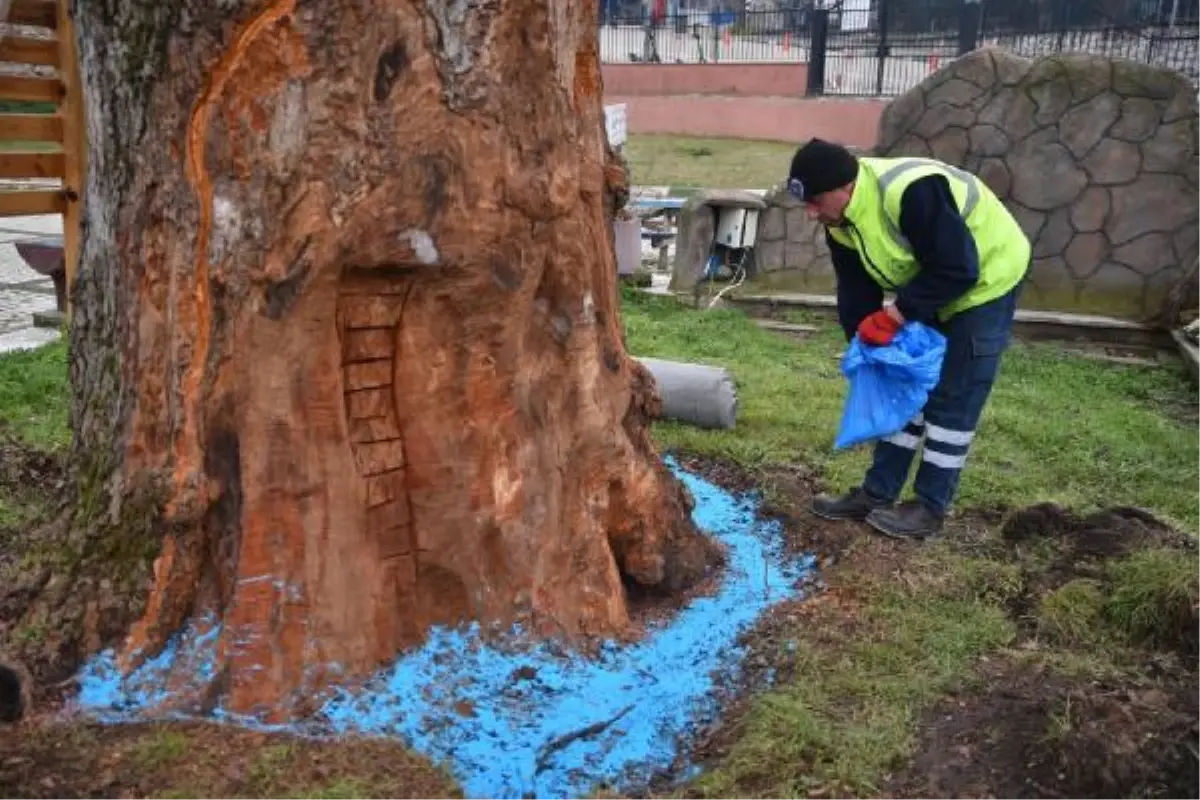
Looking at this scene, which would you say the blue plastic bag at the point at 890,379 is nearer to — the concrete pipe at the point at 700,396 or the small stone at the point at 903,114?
the concrete pipe at the point at 700,396

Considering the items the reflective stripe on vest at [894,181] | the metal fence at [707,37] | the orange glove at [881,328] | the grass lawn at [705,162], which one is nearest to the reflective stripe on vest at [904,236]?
the reflective stripe on vest at [894,181]

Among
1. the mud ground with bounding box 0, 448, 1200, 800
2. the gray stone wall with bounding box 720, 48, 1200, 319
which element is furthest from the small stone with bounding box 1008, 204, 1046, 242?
the mud ground with bounding box 0, 448, 1200, 800

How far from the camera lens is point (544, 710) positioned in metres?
3.05

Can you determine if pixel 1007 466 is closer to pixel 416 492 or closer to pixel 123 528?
pixel 416 492

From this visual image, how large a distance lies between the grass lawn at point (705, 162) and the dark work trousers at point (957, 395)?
12.3 metres

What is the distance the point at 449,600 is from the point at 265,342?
96 centimetres

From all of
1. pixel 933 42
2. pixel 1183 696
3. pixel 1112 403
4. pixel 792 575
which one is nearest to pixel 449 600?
pixel 792 575

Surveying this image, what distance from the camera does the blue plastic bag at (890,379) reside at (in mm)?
4129

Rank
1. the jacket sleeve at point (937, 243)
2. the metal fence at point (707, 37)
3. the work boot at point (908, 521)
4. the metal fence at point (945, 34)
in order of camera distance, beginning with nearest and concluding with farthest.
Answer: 1. the jacket sleeve at point (937, 243)
2. the work boot at point (908, 521)
3. the metal fence at point (945, 34)
4. the metal fence at point (707, 37)

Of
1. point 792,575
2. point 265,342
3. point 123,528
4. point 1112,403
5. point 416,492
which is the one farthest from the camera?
point 1112,403

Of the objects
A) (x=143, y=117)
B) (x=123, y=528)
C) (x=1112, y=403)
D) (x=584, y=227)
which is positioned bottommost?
(x=1112, y=403)

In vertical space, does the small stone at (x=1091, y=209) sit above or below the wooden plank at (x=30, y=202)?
below

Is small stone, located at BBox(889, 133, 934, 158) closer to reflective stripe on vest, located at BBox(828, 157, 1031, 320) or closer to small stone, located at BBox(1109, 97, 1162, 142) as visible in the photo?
small stone, located at BBox(1109, 97, 1162, 142)

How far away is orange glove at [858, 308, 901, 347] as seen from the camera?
413cm
